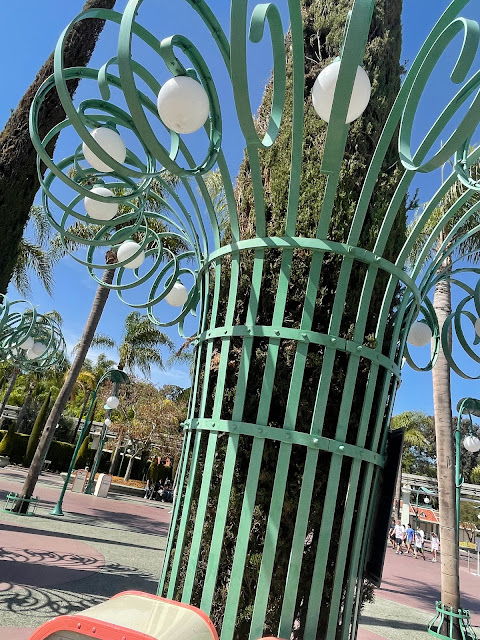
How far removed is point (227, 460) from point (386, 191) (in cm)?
183

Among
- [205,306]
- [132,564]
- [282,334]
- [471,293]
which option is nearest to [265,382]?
[282,334]

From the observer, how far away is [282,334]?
7.77ft

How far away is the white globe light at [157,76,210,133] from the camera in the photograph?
189cm

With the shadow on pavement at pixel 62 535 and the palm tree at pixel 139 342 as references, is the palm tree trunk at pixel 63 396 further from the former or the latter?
the palm tree at pixel 139 342

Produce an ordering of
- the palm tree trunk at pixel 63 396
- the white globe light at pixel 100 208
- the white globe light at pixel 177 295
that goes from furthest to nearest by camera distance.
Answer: the palm tree trunk at pixel 63 396, the white globe light at pixel 177 295, the white globe light at pixel 100 208

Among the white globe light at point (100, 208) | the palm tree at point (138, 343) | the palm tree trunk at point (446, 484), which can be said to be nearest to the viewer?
the white globe light at point (100, 208)

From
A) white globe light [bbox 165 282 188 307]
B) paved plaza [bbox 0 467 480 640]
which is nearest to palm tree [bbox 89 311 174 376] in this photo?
paved plaza [bbox 0 467 480 640]

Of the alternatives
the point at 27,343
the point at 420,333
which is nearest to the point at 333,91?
the point at 420,333

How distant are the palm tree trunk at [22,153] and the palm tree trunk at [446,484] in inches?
240

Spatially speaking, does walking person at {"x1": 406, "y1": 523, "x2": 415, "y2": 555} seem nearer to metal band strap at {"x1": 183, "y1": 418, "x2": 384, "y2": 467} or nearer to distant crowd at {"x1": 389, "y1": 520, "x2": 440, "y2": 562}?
distant crowd at {"x1": 389, "y1": 520, "x2": 440, "y2": 562}

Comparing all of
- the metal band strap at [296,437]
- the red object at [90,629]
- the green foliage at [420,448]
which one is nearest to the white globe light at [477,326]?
the metal band strap at [296,437]

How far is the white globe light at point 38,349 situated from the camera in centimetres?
786

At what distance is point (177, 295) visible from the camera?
3879 mm

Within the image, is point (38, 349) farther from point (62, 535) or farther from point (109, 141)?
point (109, 141)
